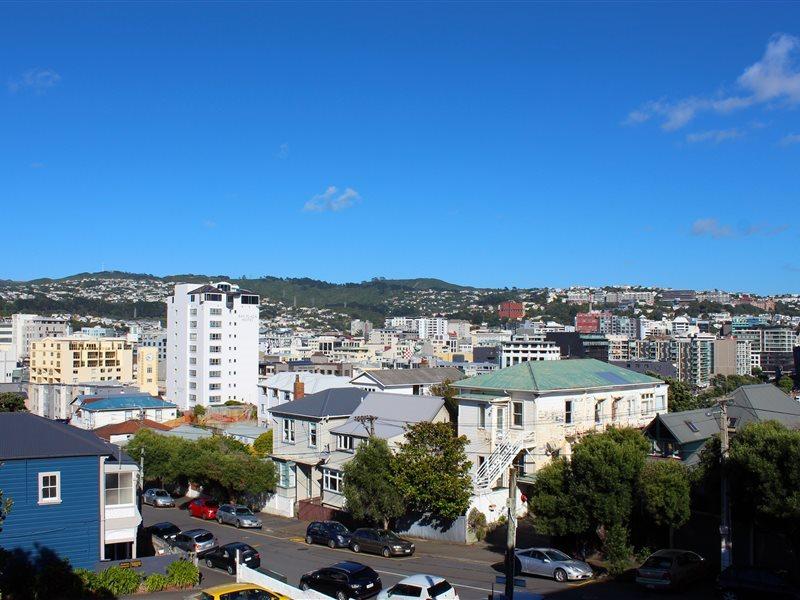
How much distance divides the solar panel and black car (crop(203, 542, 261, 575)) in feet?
68.2

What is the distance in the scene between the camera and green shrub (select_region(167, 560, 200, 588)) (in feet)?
81.7

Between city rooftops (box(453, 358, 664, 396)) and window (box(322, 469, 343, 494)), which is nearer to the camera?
city rooftops (box(453, 358, 664, 396))

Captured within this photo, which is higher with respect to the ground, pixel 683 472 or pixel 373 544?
pixel 683 472

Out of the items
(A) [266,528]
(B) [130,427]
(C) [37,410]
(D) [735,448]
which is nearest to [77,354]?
(C) [37,410]

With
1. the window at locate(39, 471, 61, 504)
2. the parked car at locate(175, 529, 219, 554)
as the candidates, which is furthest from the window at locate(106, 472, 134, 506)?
the parked car at locate(175, 529, 219, 554)

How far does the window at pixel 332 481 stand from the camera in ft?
135

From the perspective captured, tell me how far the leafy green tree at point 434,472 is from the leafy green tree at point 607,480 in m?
6.80

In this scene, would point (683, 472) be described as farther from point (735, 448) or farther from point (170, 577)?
point (170, 577)

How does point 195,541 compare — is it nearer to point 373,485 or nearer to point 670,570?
point 373,485

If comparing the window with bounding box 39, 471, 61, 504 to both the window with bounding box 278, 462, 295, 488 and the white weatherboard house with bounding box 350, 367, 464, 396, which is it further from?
the white weatherboard house with bounding box 350, 367, 464, 396

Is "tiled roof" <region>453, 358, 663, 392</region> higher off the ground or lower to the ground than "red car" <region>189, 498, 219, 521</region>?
higher

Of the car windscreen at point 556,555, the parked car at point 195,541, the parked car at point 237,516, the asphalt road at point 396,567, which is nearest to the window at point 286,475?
the parked car at point 237,516

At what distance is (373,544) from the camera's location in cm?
3177

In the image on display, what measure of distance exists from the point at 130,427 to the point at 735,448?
53.9 meters
